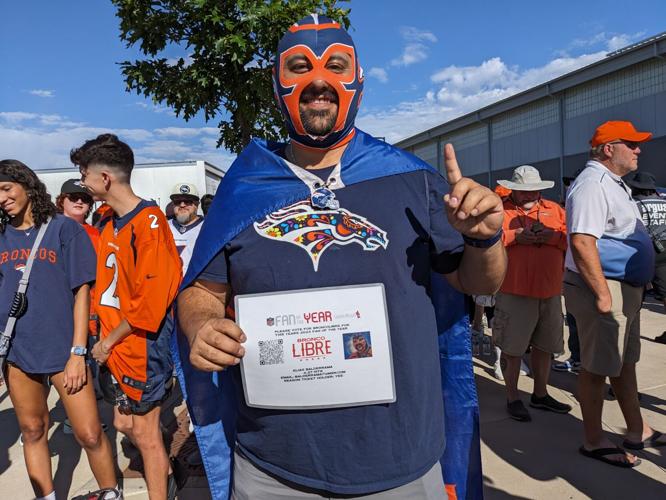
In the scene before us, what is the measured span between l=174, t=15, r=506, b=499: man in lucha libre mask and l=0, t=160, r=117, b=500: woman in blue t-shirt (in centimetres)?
146

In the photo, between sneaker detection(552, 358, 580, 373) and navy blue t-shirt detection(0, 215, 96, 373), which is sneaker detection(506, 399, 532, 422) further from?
navy blue t-shirt detection(0, 215, 96, 373)

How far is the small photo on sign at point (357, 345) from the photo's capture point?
1373 mm

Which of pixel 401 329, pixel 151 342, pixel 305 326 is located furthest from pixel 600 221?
pixel 151 342

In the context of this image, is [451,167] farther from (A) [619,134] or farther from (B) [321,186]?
(A) [619,134]

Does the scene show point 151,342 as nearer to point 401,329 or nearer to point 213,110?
point 401,329

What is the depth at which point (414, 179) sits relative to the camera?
60.9 inches

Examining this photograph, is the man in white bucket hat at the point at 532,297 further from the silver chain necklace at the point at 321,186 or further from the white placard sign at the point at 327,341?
the white placard sign at the point at 327,341

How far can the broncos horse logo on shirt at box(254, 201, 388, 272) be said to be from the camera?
1.43m

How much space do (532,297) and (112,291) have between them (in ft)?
10.3

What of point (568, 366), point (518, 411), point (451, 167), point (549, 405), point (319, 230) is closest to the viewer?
point (451, 167)

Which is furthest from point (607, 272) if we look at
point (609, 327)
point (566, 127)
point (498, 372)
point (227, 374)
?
point (566, 127)

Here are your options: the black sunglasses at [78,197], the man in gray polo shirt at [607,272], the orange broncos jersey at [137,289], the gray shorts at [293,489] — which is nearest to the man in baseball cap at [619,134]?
the man in gray polo shirt at [607,272]

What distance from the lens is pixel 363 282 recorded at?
55.3 inches

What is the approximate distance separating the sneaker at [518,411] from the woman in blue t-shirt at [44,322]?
9.66ft
